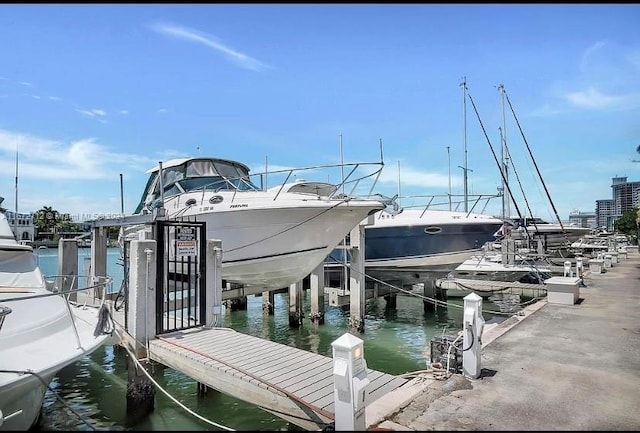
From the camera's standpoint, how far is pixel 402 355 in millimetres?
10719

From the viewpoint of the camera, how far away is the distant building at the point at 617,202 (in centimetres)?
12324

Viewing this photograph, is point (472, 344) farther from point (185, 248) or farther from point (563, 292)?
point (563, 292)

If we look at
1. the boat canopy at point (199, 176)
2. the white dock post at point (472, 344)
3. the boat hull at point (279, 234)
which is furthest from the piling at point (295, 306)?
the white dock post at point (472, 344)

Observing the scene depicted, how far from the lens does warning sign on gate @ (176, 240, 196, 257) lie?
7.22 meters

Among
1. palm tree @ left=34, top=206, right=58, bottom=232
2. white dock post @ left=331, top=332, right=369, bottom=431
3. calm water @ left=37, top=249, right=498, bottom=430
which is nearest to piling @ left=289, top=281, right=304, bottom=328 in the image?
calm water @ left=37, top=249, right=498, bottom=430

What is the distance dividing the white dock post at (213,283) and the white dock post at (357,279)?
18.0 ft

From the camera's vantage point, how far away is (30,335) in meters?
6.01

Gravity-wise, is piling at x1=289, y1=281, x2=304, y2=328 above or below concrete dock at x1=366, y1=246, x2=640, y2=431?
below

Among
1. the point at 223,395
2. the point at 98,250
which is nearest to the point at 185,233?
the point at 223,395

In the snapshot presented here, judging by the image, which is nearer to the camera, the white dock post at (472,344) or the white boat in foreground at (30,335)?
the white boat in foreground at (30,335)

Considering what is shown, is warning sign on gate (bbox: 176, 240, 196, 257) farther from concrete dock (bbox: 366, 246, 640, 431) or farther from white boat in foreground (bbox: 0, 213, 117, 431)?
concrete dock (bbox: 366, 246, 640, 431)

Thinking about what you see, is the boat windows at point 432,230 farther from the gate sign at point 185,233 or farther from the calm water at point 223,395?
the gate sign at point 185,233

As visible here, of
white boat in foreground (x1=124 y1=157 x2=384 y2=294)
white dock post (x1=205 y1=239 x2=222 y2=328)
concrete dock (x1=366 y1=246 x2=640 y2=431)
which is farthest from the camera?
white boat in foreground (x1=124 y1=157 x2=384 y2=294)

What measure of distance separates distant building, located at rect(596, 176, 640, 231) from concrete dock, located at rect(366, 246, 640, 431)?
409 ft
